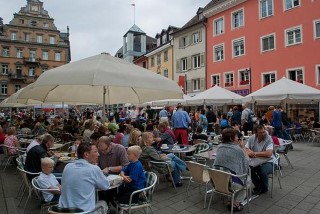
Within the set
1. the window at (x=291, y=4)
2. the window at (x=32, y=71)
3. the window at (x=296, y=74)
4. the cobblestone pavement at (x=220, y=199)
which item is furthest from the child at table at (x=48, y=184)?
the window at (x=32, y=71)

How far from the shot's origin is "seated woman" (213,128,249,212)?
15.2 feet

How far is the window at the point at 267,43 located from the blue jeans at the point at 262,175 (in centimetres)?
1920

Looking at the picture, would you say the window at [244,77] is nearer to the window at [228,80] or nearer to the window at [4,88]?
the window at [228,80]

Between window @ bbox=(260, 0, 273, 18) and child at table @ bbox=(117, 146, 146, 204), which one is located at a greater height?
window @ bbox=(260, 0, 273, 18)

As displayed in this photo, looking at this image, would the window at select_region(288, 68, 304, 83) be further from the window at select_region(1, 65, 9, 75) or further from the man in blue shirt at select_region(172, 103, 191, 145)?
the window at select_region(1, 65, 9, 75)

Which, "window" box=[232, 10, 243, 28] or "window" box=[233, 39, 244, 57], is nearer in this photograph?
"window" box=[233, 39, 244, 57]

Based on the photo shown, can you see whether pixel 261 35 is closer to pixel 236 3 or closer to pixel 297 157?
pixel 236 3

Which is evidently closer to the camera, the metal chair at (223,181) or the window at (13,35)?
the metal chair at (223,181)

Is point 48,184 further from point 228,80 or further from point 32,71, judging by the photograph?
point 32,71

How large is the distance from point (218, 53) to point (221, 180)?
24439mm

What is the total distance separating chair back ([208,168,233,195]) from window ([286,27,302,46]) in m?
19.5

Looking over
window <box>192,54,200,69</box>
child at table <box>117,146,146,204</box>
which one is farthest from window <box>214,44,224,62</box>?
child at table <box>117,146,146,204</box>

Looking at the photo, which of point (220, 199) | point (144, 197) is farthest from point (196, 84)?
point (144, 197)

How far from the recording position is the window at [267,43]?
22531 mm
